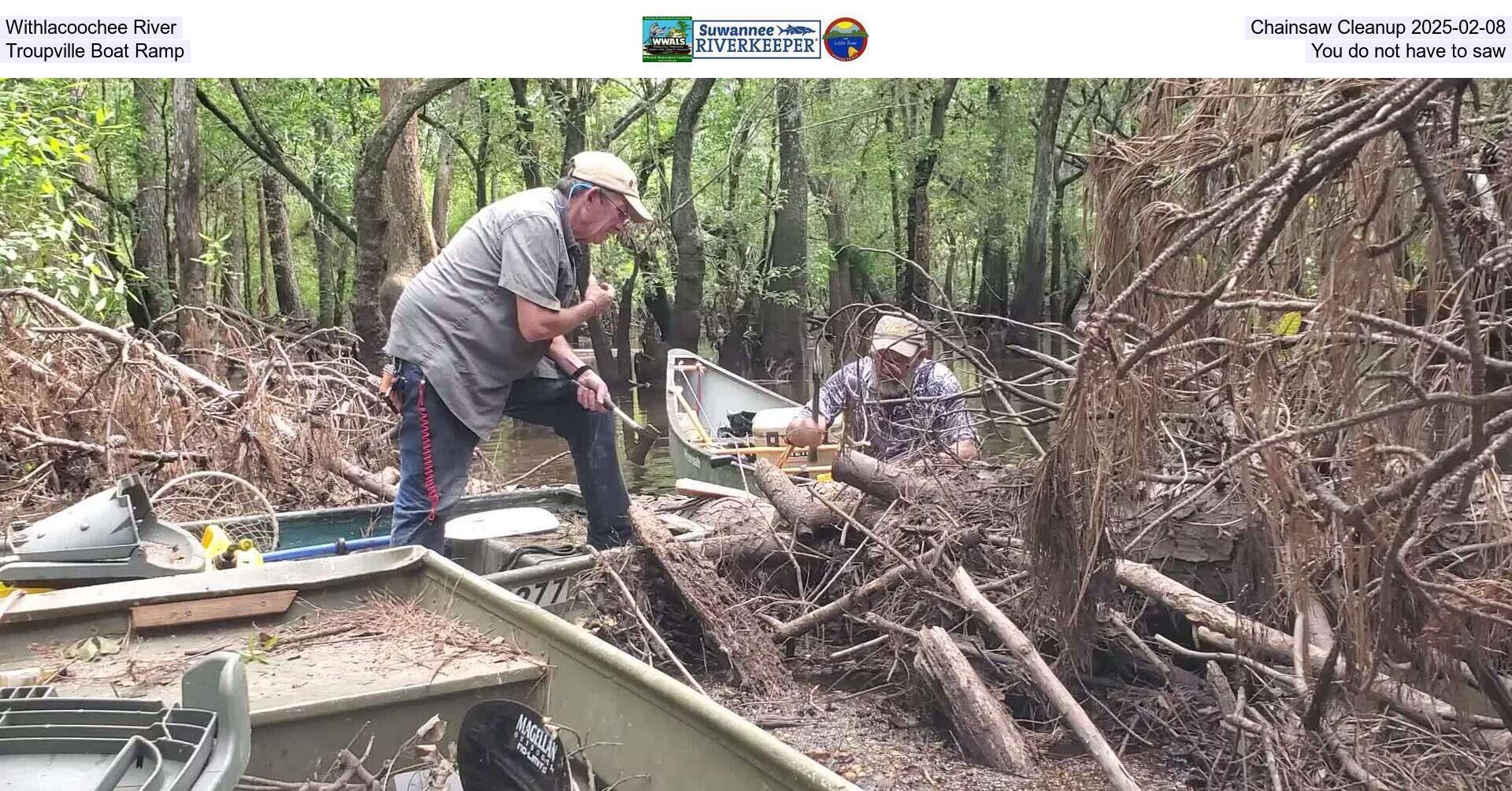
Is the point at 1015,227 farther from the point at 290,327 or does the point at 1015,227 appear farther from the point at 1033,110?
the point at 290,327

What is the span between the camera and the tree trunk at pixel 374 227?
1186 centimetres

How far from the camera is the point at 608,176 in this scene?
4.46 m

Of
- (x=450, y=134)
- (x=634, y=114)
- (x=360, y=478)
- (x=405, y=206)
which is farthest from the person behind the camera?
(x=450, y=134)

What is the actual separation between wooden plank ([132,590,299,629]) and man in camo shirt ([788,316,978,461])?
7.87 ft

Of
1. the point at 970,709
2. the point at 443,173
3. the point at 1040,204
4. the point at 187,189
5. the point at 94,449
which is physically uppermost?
the point at 443,173

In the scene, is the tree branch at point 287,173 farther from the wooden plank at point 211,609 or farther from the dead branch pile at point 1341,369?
the dead branch pile at point 1341,369

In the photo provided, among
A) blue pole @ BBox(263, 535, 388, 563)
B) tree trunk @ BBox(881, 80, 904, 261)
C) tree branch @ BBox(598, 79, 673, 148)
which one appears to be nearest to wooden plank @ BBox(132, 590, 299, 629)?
blue pole @ BBox(263, 535, 388, 563)

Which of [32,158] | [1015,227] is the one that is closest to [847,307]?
[32,158]


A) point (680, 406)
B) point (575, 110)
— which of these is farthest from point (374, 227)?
point (575, 110)

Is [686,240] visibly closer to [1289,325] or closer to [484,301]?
[484,301]

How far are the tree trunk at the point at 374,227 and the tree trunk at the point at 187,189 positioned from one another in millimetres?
2526

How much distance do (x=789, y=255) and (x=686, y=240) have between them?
3428 mm

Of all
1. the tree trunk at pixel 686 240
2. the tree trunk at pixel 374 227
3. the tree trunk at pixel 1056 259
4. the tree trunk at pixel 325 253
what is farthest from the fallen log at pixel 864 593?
the tree trunk at pixel 1056 259
